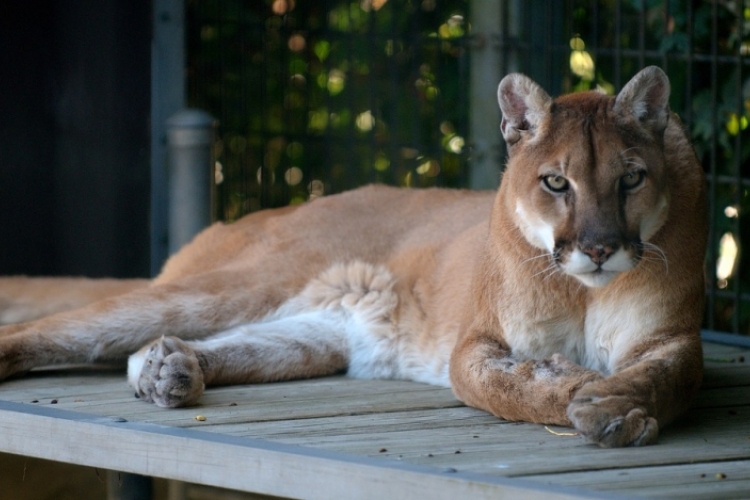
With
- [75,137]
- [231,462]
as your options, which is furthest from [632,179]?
[75,137]

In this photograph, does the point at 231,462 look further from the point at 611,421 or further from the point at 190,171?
the point at 190,171

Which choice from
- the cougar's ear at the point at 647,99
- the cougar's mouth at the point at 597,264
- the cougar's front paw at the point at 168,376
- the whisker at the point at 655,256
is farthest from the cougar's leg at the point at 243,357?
the cougar's ear at the point at 647,99

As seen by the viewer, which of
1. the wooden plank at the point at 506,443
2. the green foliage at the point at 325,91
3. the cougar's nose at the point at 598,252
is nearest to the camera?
the wooden plank at the point at 506,443

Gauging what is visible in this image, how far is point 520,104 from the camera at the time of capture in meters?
3.42

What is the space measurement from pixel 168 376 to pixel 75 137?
7.51 ft

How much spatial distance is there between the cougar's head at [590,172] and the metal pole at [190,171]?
2192mm

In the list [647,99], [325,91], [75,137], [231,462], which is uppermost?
[325,91]

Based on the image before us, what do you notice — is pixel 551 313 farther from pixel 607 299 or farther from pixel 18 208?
pixel 18 208

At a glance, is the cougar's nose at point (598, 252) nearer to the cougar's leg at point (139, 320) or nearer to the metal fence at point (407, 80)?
the cougar's leg at point (139, 320)

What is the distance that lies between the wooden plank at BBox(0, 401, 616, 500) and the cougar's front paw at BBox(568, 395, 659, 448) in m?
0.33

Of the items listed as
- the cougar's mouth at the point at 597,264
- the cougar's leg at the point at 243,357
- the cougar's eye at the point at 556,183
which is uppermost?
the cougar's eye at the point at 556,183

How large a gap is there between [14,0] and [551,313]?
3039 millimetres

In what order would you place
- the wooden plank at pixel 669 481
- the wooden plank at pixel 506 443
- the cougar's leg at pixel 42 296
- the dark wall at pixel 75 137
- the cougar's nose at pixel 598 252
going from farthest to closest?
the dark wall at pixel 75 137, the cougar's leg at pixel 42 296, the cougar's nose at pixel 598 252, the wooden plank at pixel 506 443, the wooden plank at pixel 669 481

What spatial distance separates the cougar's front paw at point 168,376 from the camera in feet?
11.5
